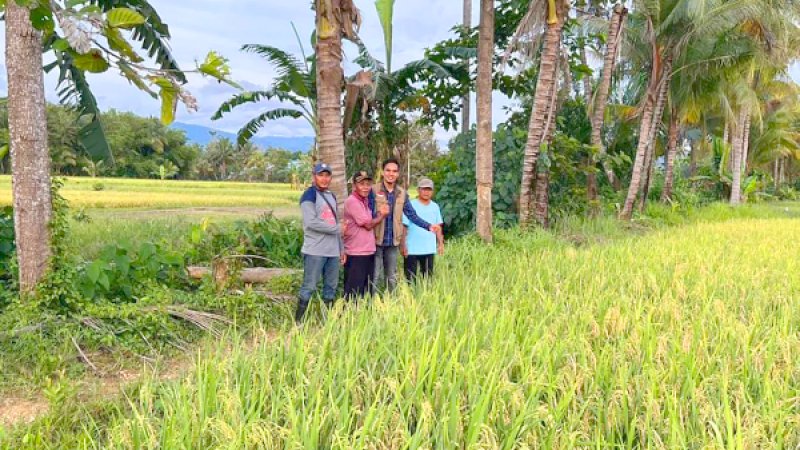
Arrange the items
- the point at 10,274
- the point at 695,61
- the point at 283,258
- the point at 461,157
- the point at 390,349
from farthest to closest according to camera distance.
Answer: the point at 695,61 < the point at 461,157 < the point at 283,258 < the point at 10,274 < the point at 390,349

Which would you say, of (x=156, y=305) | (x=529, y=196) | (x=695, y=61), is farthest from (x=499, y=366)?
(x=695, y=61)

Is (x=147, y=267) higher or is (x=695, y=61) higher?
(x=695, y=61)

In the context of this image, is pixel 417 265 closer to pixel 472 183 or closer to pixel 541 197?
pixel 472 183

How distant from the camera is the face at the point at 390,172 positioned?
4.47m

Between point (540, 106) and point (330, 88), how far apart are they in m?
3.80

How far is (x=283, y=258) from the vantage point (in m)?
5.89

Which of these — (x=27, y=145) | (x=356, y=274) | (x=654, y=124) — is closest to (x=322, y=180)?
(x=356, y=274)

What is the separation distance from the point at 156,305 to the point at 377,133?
20.8ft

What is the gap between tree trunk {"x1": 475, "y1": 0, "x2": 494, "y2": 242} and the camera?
22.9 ft

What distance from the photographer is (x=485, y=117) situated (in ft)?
23.5

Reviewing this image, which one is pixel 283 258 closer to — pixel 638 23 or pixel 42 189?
pixel 42 189

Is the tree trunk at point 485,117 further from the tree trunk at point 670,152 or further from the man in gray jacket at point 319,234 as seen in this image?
the tree trunk at point 670,152

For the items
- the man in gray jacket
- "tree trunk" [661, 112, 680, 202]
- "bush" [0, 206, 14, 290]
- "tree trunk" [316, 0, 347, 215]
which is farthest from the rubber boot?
"tree trunk" [661, 112, 680, 202]

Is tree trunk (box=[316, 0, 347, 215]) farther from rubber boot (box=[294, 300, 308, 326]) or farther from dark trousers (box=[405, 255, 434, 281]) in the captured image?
rubber boot (box=[294, 300, 308, 326])
